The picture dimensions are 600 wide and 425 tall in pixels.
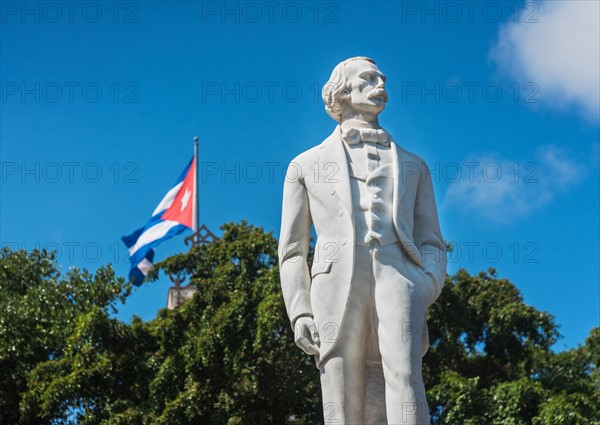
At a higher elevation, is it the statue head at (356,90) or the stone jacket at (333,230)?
the statue head at (356,90)

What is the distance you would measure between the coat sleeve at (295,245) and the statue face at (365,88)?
2.59 feet

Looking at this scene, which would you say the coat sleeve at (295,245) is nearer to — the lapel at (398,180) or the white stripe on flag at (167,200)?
the lapel at (398,180)

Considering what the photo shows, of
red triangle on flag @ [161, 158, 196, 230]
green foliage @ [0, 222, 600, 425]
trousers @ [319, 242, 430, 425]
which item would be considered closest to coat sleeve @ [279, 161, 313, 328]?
trousers @ [319, 242, 430, 425]

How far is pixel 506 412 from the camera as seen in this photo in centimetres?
2469

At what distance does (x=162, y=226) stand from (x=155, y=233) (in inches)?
14.6

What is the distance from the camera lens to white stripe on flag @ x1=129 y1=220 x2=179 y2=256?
36.1m

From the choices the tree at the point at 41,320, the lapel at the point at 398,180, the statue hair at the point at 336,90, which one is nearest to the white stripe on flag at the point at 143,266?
the tree at the point at 41,320

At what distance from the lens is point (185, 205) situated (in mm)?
37562

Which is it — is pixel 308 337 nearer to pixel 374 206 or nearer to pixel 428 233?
pixel 374 206

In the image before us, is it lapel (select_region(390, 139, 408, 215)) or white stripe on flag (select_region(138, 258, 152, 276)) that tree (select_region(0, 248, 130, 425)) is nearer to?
white stripe on flag (select_region(138, 258, 152, 276))

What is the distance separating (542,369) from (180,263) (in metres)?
9.35

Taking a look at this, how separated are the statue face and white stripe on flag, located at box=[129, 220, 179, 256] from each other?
85.5 feet

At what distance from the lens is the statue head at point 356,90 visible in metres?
10.4

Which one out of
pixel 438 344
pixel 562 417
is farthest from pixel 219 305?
pixel 562 417
